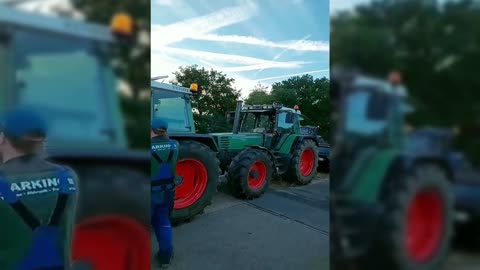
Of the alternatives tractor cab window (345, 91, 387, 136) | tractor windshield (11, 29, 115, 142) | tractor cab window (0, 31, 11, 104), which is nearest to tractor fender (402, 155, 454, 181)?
tractor cab window (345, 91, 387, 136)

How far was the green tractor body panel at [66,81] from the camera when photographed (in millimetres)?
824

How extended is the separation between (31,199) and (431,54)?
1262mm

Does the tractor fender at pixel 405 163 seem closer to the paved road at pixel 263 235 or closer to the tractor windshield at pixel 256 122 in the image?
the paved road at pixel 263 235

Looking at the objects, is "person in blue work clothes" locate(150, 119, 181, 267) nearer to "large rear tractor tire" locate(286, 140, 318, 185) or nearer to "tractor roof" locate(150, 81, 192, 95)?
"tractor roof" locate(150, 81, 192, 95)

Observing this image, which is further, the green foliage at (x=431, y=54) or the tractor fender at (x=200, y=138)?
the tractor fender at (x=200, y=138)

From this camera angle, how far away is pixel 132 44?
92cm

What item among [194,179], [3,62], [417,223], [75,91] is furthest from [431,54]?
[3,62]

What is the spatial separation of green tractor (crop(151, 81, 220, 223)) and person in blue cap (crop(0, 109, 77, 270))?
0.33 meters

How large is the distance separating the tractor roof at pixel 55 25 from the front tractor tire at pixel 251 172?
62 centimetres

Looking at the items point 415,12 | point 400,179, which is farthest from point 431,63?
point 400,179

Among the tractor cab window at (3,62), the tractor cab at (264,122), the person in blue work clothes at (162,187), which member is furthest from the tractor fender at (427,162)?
the tractor cab window at (3,62)

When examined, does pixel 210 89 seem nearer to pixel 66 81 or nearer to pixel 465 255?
pixel 66 81

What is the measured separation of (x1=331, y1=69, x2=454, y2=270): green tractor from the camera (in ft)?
3.00

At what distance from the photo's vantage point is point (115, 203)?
0.95m
